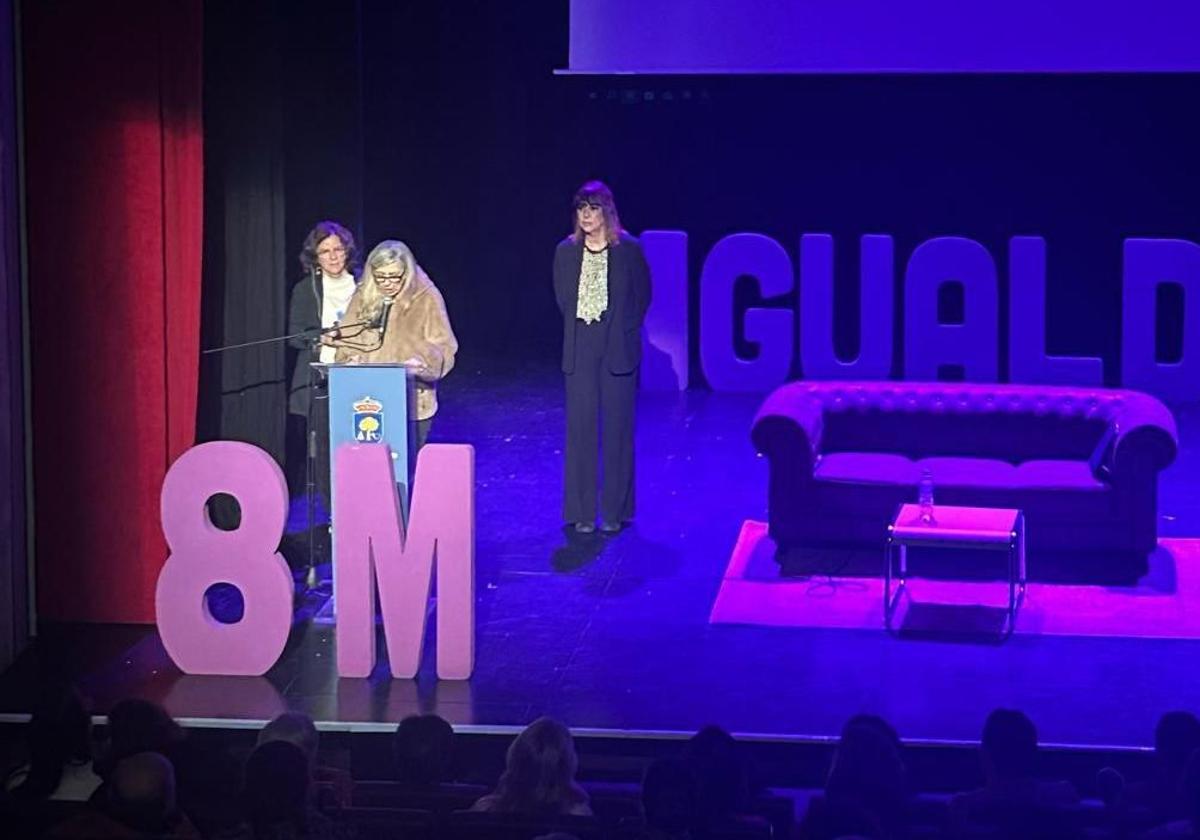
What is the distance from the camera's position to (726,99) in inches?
579

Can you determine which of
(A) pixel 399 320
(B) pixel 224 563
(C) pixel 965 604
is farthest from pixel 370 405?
(C) pixel 965 604

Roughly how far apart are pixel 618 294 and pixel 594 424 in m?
0.63

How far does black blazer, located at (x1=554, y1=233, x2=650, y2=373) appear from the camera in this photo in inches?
375

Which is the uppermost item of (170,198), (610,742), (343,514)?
(170,198)

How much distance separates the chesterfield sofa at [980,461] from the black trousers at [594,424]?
0.70 m

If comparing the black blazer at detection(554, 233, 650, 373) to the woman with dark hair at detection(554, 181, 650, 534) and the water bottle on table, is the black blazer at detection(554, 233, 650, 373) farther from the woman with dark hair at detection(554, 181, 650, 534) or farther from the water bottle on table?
the water bottle on table

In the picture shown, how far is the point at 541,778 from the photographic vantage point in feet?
16.8

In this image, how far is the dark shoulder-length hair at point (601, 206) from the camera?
30.8 feet

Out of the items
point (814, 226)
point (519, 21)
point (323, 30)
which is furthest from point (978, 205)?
point (323, 30)

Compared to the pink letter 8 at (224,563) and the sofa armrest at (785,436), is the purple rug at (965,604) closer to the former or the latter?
the sofa armrest at (785,436)

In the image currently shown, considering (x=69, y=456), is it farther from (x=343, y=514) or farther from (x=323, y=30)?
(x=323, y=30)

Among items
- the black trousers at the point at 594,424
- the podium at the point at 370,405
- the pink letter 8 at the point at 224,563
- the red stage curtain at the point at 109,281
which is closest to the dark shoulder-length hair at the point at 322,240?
the red stage curtain at the point at 109,281

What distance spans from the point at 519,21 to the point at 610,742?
8642 mm

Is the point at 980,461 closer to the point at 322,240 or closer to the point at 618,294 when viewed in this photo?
the point at 618,294
